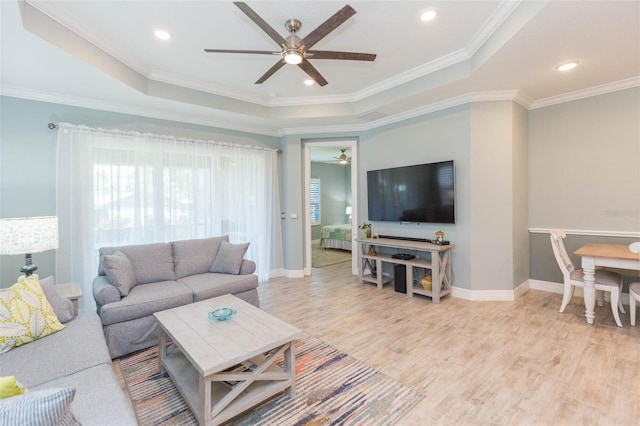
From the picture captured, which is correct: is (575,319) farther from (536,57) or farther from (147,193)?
(147,193)

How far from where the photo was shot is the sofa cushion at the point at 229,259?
3.70 metres

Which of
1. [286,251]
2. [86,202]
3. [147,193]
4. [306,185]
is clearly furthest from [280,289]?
[86,202]

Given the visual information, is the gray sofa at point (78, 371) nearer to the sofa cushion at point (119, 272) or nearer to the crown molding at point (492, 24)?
the sofa cushion at point (119, 272)

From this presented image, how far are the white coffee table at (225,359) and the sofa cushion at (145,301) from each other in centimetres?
55

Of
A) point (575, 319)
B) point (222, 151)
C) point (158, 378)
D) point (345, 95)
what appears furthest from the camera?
point (222, 151)

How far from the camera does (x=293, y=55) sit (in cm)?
246

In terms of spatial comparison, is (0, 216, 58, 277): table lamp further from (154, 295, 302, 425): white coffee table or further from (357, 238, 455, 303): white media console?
(357, 238, 455, 303): white media console

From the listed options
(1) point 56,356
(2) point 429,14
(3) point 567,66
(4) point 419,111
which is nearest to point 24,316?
(1) point 56,356

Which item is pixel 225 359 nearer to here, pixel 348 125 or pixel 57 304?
pixel 57 304

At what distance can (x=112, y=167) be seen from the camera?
378 cm

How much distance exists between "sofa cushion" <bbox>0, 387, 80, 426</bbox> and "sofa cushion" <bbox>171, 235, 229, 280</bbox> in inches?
112

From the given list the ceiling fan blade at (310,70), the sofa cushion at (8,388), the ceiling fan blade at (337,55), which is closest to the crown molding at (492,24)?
the ceiling fan blade at (337,55)

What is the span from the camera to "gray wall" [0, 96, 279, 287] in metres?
3.22

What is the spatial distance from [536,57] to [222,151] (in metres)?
4.19
